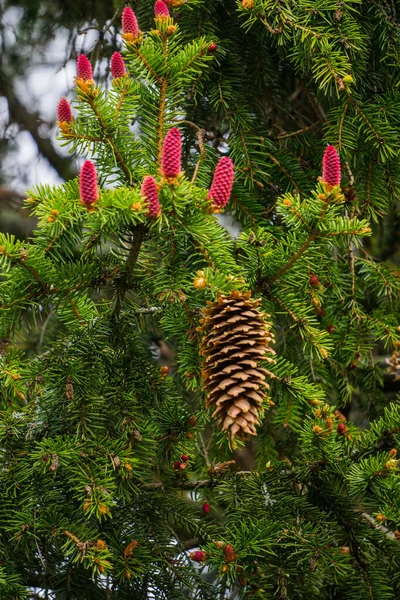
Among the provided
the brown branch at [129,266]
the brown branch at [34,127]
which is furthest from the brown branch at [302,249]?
the brown branch at [34,127]

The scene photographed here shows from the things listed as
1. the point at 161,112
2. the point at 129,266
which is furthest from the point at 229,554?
the point at 161,112

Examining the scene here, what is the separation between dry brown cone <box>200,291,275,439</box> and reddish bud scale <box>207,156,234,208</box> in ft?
0.57

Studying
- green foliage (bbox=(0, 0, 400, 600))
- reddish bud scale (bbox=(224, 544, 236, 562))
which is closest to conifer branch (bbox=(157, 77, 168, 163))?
green foliage (bbox=(0, 0, 400, 600))

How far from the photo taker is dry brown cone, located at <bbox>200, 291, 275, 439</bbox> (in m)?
1.35

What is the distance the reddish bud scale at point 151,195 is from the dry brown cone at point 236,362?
201 millimetres

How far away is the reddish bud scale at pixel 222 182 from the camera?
4.32 ft

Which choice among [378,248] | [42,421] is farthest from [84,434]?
[378,248]

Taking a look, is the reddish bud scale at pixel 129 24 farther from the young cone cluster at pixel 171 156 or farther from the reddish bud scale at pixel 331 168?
the reddish bud scale at pixel 331 168

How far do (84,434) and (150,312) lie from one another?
335mm

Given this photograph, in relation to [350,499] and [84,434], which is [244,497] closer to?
[350,499]

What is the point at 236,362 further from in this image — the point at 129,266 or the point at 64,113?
the point at 64,113

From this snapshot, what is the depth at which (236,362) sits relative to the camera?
1.37 m

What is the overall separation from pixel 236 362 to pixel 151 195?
0.34 metres

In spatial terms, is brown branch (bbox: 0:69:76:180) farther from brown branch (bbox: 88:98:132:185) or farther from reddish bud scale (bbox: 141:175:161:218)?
reddish bud scale (bbox: 141:175:161:218)
